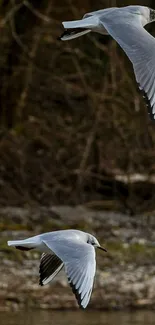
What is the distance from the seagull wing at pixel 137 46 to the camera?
21.2 ft

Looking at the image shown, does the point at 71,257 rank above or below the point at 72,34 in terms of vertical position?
below

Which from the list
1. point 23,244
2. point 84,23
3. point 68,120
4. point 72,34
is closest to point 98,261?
point 68,120

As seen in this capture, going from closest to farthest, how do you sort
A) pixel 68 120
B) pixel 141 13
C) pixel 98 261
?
pixel 141 13, pixel 98 261, pixel 68 120

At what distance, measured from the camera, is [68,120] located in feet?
42.5

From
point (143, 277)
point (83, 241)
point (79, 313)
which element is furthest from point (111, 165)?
point (83, 241)

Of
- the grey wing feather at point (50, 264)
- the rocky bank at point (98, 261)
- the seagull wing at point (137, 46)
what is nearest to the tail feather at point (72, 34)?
the seagull wing at point (137, 46)

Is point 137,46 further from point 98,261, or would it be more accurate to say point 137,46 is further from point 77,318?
point 98,261

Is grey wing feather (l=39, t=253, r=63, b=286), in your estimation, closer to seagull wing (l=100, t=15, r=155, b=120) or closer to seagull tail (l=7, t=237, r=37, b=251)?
seagull tail (l=7, t=237, r=37, b=251)

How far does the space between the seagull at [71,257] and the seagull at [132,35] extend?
85cm

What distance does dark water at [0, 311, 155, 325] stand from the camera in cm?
854

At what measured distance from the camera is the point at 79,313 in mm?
9000

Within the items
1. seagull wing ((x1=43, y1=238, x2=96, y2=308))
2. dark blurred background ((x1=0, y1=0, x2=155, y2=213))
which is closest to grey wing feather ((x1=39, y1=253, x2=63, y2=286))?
seagull wing ((x1=43, y1=238, x2=96, y2=308))

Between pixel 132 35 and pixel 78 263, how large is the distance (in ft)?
4.53

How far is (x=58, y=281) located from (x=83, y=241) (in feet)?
10.3
